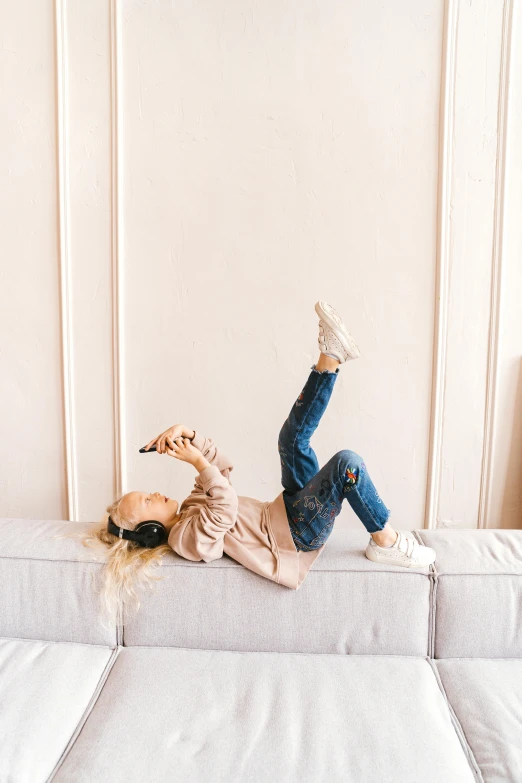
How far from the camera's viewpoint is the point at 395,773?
1219mm

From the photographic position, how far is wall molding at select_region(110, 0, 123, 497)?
2363 mm

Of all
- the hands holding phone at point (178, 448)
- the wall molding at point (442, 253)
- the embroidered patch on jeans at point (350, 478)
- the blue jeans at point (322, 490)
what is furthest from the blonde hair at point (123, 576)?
the wall molding at point (442, 253)

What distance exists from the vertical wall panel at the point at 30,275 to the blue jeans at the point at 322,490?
120cm

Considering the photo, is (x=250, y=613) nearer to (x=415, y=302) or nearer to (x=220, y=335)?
(x=220, y=335)

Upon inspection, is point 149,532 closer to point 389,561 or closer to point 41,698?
point 41,698

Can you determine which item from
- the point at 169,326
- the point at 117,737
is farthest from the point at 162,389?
the point at 117,737

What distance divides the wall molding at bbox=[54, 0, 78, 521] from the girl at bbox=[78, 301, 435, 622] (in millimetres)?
752

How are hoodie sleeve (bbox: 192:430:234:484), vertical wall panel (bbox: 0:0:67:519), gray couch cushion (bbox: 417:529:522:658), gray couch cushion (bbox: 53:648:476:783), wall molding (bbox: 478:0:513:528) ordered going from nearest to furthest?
gray couch cushion (bbox: 53:648:476:783) < gray couch cushion (bbox: 417:529:522:658) < hoodie sleeve (bbox: 192:430:234:484) < wall molding (bbox: 478:0:513:528) < vertical wall panel (bbox: 0:0:67:519)

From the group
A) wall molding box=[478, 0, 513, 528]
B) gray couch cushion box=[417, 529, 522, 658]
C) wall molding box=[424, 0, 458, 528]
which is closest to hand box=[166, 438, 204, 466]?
gray couch cushion box=[417, 529, 522, 658]

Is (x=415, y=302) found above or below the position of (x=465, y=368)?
above

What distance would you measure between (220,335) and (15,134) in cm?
117

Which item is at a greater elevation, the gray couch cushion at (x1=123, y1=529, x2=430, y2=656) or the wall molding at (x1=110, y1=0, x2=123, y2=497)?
the wall molding at (x1=110, y1=0, x2=123, y2=497)

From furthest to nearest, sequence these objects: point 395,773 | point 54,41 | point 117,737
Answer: point 54,41, point 117,737, point 395,773

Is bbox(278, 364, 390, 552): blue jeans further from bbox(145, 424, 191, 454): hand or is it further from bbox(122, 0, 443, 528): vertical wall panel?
bbox(122, 0, 443, 528): vertical wall panel
